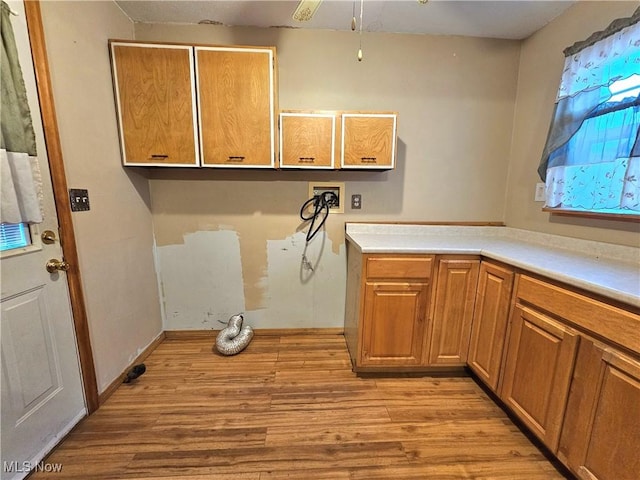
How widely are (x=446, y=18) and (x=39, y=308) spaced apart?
9.62ft

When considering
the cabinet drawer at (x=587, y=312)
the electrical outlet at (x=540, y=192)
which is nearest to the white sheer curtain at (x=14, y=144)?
the cabinet drawer at (x=587, y=312)

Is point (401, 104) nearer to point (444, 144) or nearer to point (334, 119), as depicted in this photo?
point (444, 144)

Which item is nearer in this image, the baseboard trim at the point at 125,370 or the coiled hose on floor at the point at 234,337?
the baseboard trim at the point at 125,370

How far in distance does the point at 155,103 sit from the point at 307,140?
1002 mm

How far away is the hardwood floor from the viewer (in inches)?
50.3

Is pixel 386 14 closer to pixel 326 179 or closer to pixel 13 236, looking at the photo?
pixel 326 179

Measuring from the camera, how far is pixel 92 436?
1433mm

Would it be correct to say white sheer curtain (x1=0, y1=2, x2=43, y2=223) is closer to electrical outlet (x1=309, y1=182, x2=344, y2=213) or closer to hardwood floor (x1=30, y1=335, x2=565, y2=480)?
hardwood floor (x1=30, y1=335, x2=565, y2=480)

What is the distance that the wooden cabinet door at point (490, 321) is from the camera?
1544 millimetres

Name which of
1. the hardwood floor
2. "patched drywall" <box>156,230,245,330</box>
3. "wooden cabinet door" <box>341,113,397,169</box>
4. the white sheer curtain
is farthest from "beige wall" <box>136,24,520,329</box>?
the white sheer curtain

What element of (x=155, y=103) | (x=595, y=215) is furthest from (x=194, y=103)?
(x=595, y=215)

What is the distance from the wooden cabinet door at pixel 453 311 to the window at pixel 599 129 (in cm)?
75

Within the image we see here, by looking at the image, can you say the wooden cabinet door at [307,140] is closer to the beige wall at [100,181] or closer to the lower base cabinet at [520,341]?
the lower base cabinet at [520,341]

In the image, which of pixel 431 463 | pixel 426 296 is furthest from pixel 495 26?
pixel 431 463
